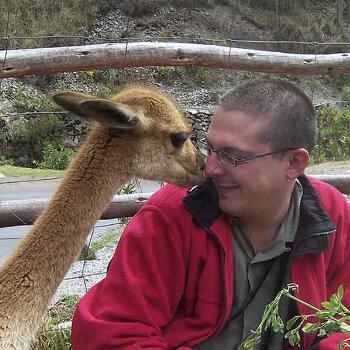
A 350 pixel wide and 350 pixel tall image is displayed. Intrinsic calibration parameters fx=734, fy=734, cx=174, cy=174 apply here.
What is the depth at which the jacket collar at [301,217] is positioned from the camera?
2383 millimetres

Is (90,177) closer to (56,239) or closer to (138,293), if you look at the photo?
(56,239)

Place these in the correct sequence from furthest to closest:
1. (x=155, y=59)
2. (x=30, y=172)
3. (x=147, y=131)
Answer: (x=30, y=172) < (x=155, y=59) < (x=147, y=131)

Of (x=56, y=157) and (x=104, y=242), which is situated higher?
(x=104, y=242)

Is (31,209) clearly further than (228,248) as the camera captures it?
Yes

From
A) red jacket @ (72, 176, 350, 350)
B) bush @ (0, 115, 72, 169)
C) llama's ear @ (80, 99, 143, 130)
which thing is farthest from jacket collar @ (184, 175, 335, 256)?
bush @ (0, 115, 72, 169)

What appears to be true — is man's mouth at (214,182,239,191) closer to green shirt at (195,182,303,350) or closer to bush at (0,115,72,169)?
green shirt at (195,182,303,350)

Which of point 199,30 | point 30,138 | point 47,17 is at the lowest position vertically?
point 199,30

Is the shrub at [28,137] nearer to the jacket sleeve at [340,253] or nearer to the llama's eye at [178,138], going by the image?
the llama's eye at [178,138]

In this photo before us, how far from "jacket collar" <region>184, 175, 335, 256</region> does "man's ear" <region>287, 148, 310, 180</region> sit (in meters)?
0.16

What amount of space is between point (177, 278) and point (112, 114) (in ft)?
2.25

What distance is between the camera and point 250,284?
95.2 inches

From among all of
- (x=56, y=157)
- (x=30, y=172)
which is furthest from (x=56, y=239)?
(x=56, y=157)

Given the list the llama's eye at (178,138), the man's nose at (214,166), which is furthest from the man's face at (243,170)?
the llama's eye at (178,138)

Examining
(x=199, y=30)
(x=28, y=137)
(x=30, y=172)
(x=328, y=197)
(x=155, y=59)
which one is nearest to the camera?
(x=328, y=197)
